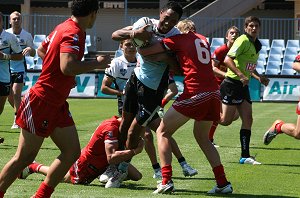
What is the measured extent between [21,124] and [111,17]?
34709mm

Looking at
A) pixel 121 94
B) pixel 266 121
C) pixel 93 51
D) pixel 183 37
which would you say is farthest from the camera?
pixel 93 51

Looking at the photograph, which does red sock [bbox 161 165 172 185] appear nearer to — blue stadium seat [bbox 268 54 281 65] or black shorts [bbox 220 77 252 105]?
black shorts [bbox 220 77 252 105]

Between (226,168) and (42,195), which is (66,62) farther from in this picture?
(226,168)

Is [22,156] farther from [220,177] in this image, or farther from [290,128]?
[290,128]

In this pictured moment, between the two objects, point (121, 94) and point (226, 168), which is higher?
point (121, 94)

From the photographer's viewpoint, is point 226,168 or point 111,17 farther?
point 111,17

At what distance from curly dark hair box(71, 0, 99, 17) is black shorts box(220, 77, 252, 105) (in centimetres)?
599

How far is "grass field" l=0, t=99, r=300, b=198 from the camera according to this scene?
9984mm

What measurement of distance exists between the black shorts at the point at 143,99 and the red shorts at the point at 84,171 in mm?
711

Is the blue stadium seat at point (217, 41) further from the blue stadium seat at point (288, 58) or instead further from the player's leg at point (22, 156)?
the player's leg at point (22, 156)

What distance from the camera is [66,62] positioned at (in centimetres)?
799

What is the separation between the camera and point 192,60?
32.6 ft

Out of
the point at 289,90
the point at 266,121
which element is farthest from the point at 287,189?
the point at 289,90

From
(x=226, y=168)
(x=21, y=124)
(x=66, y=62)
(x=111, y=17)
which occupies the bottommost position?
(x=111, y=17)
